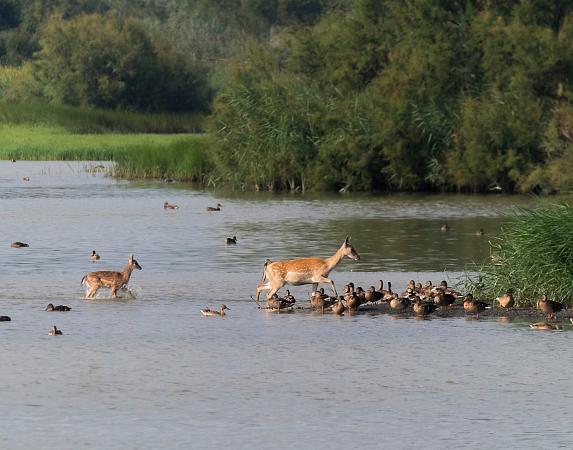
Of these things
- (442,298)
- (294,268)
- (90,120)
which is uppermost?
(90,120)

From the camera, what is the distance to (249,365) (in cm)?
1438

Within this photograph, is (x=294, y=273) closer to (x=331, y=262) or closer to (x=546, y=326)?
(x=331, y=262)

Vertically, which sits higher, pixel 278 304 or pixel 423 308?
pixel 423 308

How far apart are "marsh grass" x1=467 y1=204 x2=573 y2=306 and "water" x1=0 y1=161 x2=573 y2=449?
119 cm

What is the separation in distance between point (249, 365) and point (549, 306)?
4.19 metres

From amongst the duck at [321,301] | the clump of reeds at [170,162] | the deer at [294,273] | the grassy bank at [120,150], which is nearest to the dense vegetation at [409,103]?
the clump of reeds at [170,162]

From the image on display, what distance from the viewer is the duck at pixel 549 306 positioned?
1686 cm

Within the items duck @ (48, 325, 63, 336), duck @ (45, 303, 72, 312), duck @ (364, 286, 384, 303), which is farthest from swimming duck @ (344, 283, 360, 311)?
duck @ (48, 325, 63, 336)

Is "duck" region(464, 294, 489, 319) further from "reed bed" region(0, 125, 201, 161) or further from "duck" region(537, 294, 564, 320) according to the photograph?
"reed bed" region(0, 125, 201, 161)

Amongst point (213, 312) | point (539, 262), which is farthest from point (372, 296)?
point (539, 262)

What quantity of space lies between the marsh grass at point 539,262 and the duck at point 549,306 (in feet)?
2.19

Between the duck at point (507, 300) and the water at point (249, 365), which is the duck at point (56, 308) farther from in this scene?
the duck at point (507, 300)

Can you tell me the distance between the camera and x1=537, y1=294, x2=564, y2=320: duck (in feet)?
55.3

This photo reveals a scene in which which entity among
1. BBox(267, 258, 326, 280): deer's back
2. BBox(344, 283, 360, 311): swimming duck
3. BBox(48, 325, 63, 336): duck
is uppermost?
BBox(267, 258, 326, 280): deer's back
